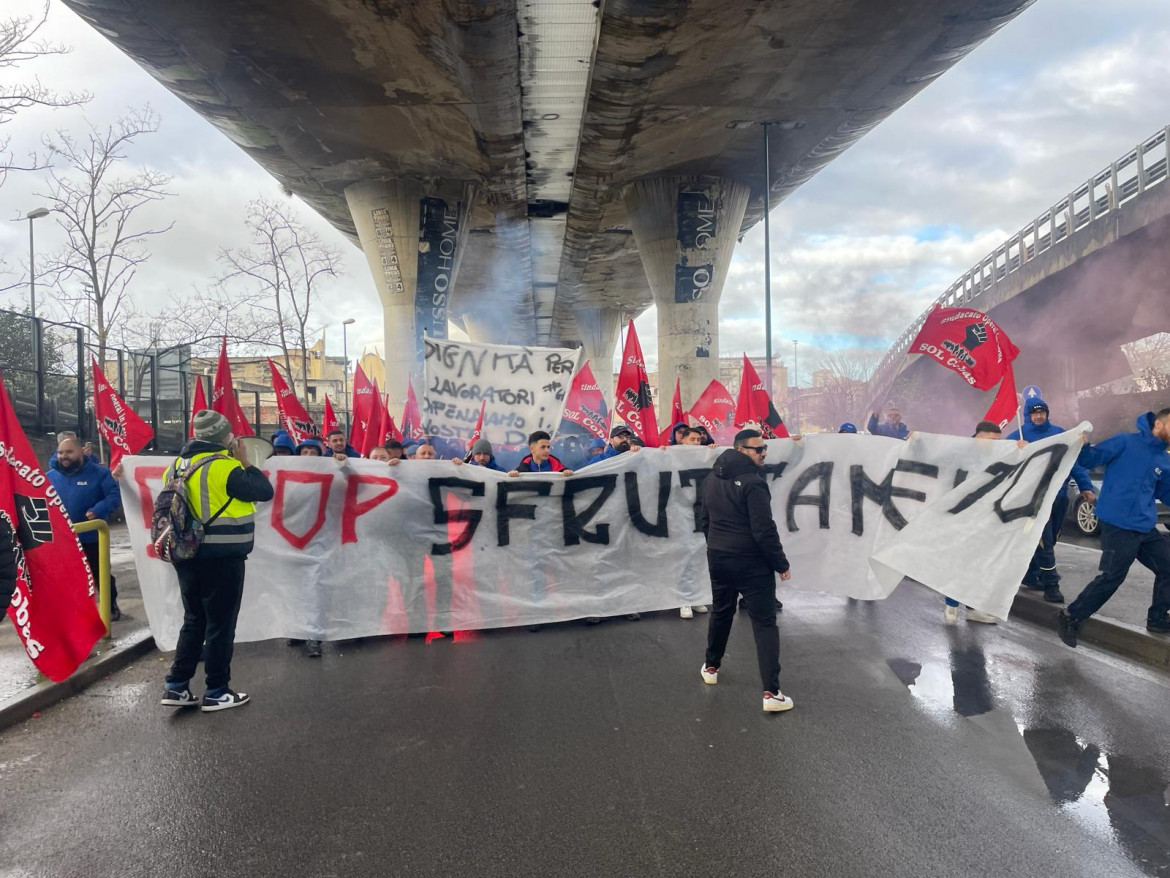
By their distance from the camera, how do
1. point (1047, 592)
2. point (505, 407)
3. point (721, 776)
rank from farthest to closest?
1. point (505, 407)
2. point (1047, 592)
3. point (721, 776)

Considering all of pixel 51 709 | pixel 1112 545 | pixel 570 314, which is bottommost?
pixel 51 709

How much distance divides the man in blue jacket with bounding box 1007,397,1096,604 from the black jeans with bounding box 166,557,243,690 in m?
6.20

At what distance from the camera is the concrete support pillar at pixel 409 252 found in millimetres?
19062

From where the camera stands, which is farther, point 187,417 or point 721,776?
point 187,417

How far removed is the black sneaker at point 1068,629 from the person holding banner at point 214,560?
5798 millimetres

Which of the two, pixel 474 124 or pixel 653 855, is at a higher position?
pixel 474 124

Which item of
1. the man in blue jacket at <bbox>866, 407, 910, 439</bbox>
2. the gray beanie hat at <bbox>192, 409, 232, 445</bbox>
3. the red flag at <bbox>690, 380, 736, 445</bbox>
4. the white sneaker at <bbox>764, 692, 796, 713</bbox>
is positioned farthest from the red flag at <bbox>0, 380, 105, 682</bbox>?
the man in blue jacket at <bbox>866, 407, 910, 439</bbox>

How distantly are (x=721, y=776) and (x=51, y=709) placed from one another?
13.7 ft

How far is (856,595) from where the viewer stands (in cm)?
600

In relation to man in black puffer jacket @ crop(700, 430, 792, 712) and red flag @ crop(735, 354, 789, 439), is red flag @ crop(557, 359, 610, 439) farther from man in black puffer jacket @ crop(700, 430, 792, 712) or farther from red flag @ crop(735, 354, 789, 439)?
man in black puffer jacket @ crop(700, 430, 792, 712)

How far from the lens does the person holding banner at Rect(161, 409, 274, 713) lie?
4.32m

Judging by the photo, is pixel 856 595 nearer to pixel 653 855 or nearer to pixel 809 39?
pixel 653 855

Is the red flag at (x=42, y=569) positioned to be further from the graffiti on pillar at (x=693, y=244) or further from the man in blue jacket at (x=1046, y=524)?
the graffiti on pillar at (x=693, y=244)

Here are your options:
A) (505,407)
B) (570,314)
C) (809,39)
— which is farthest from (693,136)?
(570,314)
